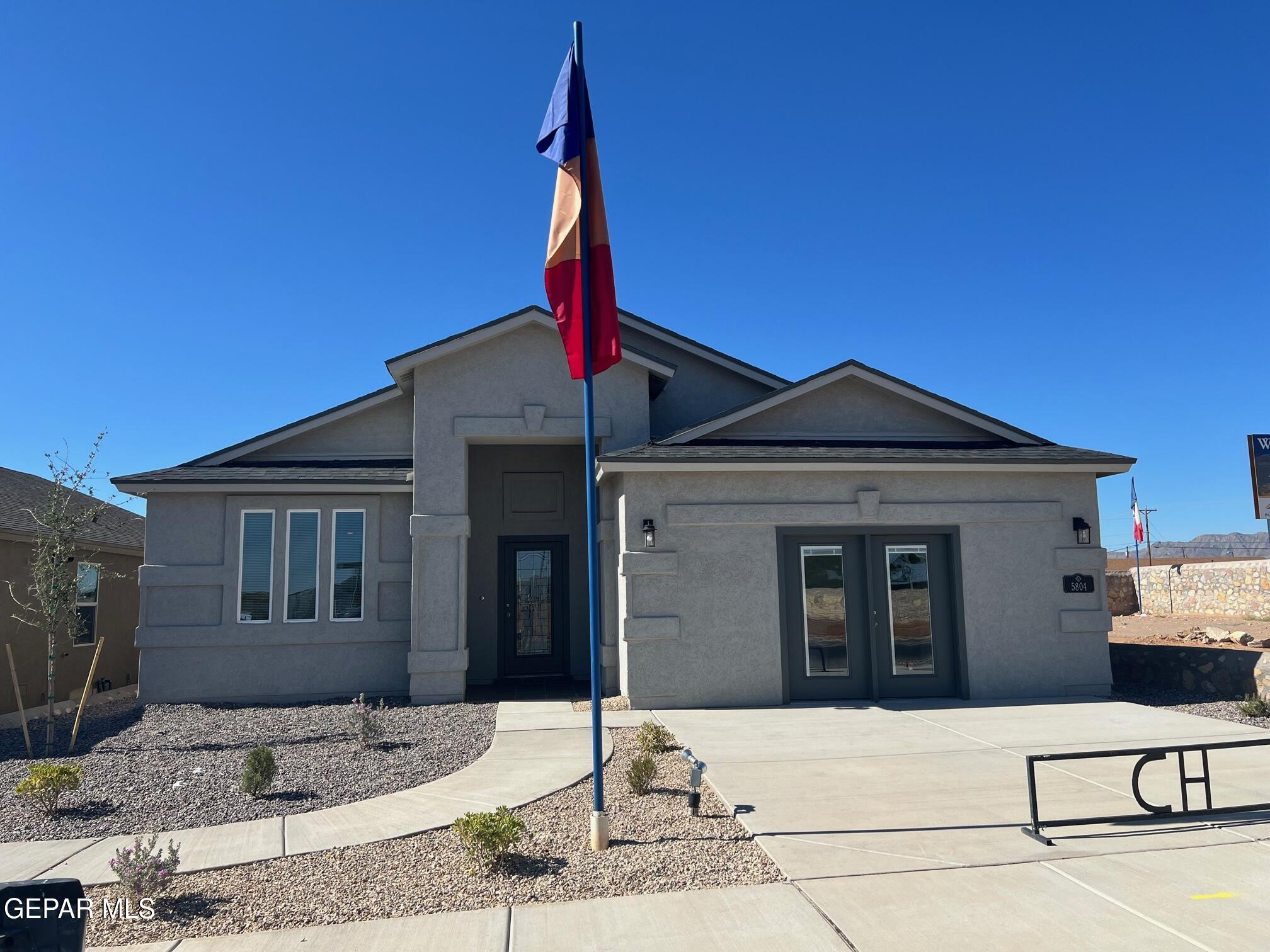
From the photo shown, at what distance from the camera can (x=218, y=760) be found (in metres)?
8.97

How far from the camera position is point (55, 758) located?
929 centimetres

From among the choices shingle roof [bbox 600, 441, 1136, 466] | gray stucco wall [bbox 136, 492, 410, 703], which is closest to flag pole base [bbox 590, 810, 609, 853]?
shingle roof [bbox 600, 441, 1136, 466]

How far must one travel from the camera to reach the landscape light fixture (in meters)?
11.4

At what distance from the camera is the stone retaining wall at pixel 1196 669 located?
36.9ft

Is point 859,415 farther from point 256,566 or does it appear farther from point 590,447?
point 256,566

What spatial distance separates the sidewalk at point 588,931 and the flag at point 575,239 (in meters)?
3.63

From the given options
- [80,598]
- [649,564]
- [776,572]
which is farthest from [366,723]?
[80,598]

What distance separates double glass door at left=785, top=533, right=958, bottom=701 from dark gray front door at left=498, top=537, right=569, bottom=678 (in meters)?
4.87

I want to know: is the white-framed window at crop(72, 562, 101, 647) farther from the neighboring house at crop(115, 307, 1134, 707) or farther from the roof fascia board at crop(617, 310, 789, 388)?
the roof fascia board at crop(617, 310, 789, 388)

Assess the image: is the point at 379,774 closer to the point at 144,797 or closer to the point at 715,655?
the point at 144,797

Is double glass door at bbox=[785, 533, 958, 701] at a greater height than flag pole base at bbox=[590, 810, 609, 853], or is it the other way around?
double glass door at bbox=[785, 533, 958, 701]

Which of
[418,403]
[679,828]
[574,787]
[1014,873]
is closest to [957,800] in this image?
[1014,873]

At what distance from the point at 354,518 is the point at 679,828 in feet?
28.5

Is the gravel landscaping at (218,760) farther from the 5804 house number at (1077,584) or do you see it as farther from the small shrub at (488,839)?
the 5804 house number at (1077,584)
